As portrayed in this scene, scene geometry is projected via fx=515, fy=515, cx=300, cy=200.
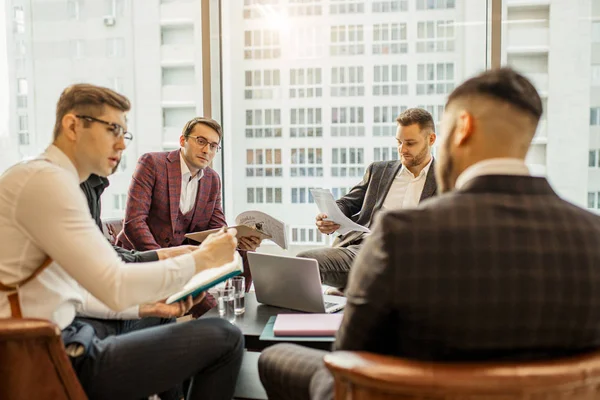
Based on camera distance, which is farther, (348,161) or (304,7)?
(348,161)

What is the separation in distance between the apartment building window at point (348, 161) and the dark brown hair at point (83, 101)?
258 cm

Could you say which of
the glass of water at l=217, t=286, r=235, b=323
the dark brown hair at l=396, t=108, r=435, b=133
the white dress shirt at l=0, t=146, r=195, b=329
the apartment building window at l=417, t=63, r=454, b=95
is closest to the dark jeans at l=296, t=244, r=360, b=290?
the dark brown hair at l=396, t=108, r=435, b=133

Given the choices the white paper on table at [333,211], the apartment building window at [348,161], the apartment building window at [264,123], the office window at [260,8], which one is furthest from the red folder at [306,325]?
the office window at [260,8]

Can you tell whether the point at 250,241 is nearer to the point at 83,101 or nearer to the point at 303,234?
the point at 83,101

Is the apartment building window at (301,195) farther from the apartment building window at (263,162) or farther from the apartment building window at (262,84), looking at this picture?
the apartment building window at (262,84)

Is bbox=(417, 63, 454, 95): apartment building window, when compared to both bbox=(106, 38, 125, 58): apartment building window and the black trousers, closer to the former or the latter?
bbox=(106, 38, 125, 58): apartment building window

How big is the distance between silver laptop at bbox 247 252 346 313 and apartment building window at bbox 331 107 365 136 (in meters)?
1.93

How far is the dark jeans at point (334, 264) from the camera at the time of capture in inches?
117

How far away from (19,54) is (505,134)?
3.77 metres

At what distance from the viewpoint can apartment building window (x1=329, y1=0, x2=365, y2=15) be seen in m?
3.73

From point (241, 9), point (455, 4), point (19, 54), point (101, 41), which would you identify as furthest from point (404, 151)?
point (19, 54)

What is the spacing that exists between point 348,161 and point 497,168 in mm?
2862

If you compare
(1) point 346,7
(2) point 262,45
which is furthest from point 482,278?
(2) point 262,45

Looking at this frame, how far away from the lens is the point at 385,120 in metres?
3.81
